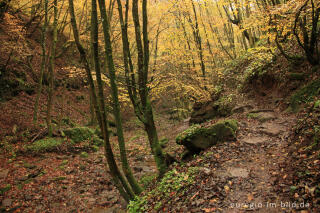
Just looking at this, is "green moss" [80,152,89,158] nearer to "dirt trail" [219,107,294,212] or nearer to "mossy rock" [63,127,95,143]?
"mossy rock" [63,127,95,143]

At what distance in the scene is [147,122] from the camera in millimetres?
6086

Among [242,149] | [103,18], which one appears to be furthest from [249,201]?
[103,18]

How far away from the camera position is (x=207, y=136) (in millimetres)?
6258

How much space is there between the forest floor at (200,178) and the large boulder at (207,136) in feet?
0.99

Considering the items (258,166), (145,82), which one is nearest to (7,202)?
(145,82)

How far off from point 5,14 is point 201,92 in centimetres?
1264

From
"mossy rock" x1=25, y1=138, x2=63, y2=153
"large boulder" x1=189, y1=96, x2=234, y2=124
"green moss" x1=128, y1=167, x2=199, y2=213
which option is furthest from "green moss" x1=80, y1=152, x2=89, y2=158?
"large boulder" x1=189, y1=96, x2=234, y2=124

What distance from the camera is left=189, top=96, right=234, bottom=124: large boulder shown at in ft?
34.3

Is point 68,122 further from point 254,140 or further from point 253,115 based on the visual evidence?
point 254,140

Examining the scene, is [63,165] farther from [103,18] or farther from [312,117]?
[312,117]

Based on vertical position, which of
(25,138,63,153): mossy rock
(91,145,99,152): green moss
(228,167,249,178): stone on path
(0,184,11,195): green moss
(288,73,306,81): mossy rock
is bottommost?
(228,167,249,178): stone on path

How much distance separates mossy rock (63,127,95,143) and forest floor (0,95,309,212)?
4.57 feet

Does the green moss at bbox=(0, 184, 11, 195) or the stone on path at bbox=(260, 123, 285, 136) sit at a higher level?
the stone on path at bbox=(260, 123, 285, 136)

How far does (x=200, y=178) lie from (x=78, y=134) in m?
9.13
